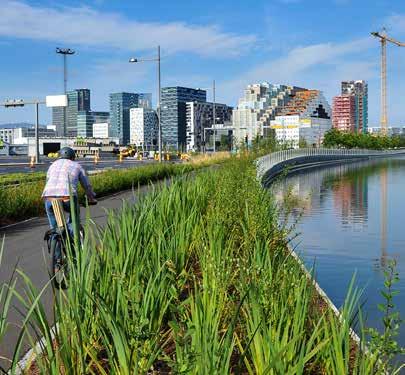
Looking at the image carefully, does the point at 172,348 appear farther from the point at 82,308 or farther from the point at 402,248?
the point at 402,248

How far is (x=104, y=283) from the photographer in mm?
4633

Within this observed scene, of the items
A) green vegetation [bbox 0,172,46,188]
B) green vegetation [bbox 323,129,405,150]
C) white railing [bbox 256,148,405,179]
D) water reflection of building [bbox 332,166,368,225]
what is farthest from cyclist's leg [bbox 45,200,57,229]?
green vegetation [bbox 323,129,405,150]

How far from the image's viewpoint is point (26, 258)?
973 centimetres

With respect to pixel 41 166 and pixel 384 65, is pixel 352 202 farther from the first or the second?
pixel 384 65

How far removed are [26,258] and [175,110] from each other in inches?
6736

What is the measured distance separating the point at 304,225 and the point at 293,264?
12.9 m

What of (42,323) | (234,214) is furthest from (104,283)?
(234,214)

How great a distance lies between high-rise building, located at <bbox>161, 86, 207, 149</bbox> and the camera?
179m

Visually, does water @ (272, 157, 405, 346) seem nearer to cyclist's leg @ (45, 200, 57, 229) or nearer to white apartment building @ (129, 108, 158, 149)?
cyclist's leg @ (45, 200, 57, 229)

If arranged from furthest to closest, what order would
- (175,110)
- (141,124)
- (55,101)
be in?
(141,124) < (175,110) < (55,101)

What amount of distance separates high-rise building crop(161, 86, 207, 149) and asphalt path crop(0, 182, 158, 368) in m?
161

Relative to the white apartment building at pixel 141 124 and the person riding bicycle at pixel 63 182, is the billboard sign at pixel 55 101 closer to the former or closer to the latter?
the person riding bicycle at pixel 63 182

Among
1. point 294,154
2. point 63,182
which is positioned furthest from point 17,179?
point 294,154

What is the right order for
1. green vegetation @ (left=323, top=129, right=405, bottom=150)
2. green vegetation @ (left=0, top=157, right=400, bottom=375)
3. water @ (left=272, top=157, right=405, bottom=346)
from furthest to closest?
1. green vegetation @ (left=323, top=129, right=405, bottom=150)
2. water @ (left=272, top=157, right=405, bottom=346)
3. green vegetation @ (left=0, top=157, right=400, bottom=375)
